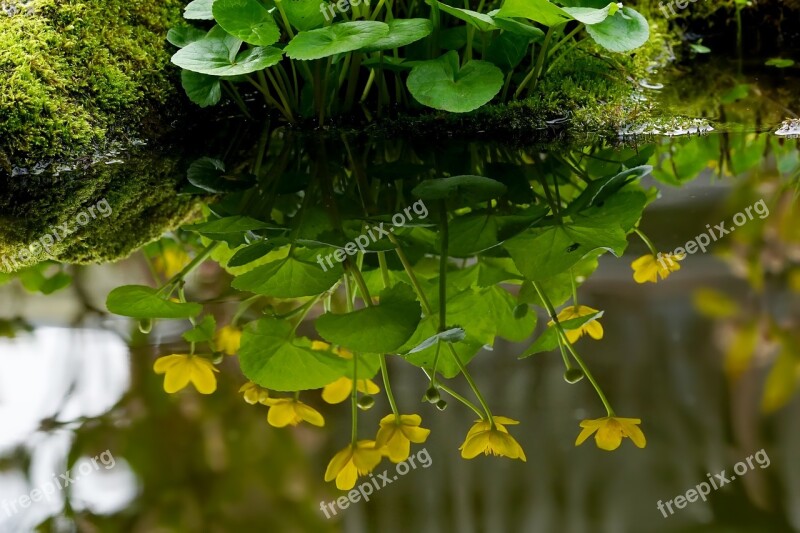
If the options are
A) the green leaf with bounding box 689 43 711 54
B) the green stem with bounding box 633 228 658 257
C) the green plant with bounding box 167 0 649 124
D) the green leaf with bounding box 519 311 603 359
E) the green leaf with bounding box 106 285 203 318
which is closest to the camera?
the green leaf with bounding box 519 311 603 359

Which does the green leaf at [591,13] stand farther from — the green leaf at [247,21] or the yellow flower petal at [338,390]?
the yellow flower petal at [338,390]

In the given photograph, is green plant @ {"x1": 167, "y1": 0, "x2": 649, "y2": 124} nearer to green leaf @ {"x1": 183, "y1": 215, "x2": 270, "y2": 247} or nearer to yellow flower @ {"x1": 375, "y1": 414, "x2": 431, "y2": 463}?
green leaf @ {"x1": 183, "y1": 215, "x2": 270, "y2": 247}

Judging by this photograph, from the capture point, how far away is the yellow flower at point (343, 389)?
3.10 ft

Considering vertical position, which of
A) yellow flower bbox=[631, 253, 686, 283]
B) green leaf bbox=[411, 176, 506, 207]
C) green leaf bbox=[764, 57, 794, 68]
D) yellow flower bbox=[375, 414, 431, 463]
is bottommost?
green leaf bbox=[764, 57, 794, 68]

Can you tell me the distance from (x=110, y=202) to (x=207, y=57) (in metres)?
0.44

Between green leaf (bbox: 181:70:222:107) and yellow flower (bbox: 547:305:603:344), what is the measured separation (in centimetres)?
133

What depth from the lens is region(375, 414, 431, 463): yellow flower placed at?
2.66 ft

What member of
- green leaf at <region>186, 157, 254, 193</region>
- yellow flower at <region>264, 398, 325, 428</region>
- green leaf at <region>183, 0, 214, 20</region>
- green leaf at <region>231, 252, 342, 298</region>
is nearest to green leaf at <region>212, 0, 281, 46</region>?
green leaf at <region>183, 0, 214, 20</region>

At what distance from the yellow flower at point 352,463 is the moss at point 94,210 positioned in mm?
743

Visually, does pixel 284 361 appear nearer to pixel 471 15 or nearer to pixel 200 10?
pixel 471 15

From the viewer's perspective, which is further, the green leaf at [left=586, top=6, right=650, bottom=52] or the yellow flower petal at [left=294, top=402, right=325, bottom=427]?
the green leaf at [left=586, top=6, right=650, bottom=52]

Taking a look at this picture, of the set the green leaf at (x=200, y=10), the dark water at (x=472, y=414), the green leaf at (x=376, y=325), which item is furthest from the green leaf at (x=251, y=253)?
the green leaf at (x=200, y=10)

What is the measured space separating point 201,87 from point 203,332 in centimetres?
120

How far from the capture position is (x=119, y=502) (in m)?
0.75
